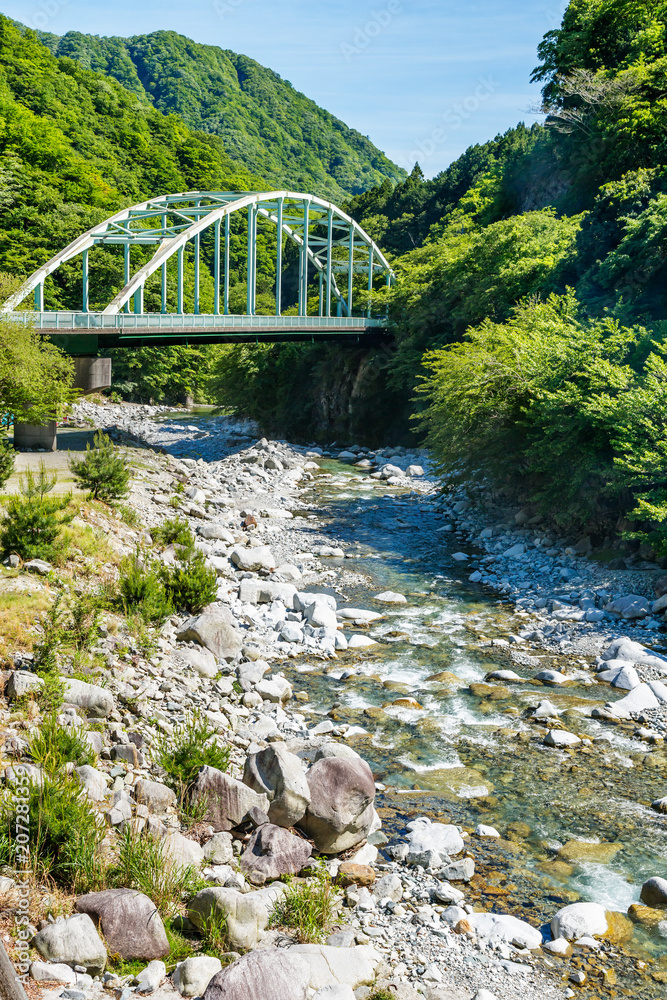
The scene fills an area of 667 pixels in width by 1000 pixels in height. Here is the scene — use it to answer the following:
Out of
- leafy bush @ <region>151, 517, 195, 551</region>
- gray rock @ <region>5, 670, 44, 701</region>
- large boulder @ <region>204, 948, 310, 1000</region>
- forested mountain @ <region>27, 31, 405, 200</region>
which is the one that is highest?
forested mountain @ <region>27, 31, 405, 200</region>

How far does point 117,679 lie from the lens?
11.3 meters

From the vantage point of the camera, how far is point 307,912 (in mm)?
7418

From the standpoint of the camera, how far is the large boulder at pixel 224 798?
8641mm

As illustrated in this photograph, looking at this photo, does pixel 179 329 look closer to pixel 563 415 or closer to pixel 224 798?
pixel 563 415

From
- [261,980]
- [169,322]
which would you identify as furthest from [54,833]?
[169,322]

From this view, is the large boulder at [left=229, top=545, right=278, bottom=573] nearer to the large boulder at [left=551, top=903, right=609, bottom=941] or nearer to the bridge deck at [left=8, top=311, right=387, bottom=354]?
the bridge deck at [left=8, top=311, right=387, bottom=354]

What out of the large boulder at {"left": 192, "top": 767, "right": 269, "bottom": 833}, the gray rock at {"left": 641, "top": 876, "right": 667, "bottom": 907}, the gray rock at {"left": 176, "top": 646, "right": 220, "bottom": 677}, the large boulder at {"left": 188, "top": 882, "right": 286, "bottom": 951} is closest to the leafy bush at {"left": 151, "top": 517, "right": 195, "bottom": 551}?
the gray rock at {"left": 176, "top": 646, "right": 220, "bottom": 677}

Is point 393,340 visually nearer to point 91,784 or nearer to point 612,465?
point 612,465

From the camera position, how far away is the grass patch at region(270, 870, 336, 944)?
7219 millimetres

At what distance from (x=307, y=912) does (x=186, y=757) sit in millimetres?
2524

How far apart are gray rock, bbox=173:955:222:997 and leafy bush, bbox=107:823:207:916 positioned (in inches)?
28.2

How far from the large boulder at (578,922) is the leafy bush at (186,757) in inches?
159

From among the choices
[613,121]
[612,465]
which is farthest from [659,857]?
[613,121]

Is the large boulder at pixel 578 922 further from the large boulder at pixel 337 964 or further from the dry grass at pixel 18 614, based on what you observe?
the dry grass at pixel 18 614
